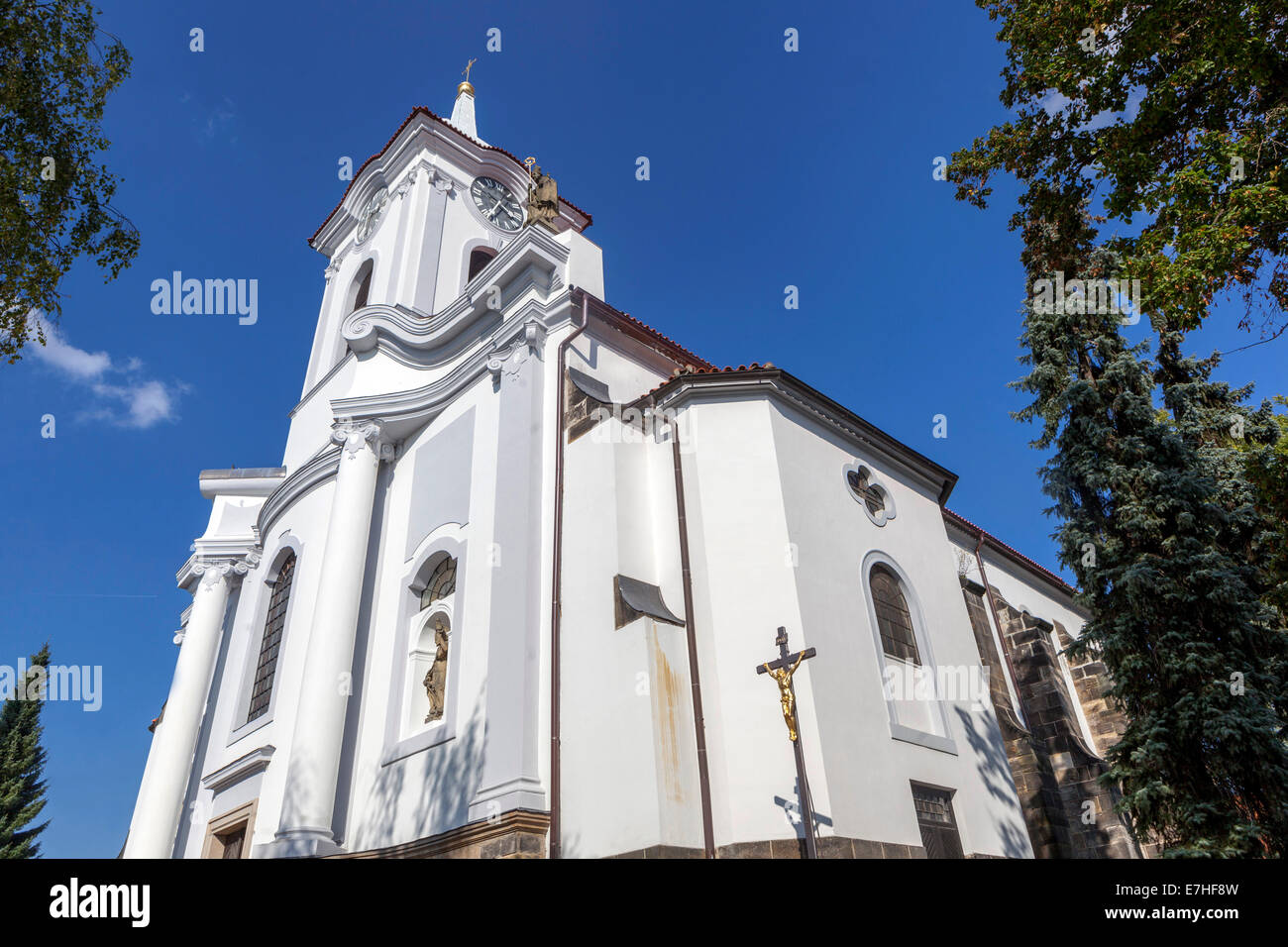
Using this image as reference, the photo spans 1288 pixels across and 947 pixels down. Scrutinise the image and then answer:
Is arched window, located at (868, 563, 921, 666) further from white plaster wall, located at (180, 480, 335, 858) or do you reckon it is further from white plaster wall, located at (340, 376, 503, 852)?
white plaster wall, located at (180, 480, 335, 858)

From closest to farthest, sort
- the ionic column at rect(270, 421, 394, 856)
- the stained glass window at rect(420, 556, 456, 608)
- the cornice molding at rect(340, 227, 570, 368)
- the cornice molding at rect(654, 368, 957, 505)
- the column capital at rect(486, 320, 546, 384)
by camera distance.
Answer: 1. the ionic column at rect(270, 421, 394, 856)
2. the cornice molding at rect(654, 368, 957, 505)
3. the stained glass window at rect(420, 556, 456, 608)
4. the column capital at rect(486, 320, 546, 384)
5. the cornice molding at rect(340, 227, 570, 368)

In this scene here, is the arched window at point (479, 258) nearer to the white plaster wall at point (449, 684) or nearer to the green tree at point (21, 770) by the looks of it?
the white plaster wall at point (449, 684)

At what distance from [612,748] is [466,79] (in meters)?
23.0

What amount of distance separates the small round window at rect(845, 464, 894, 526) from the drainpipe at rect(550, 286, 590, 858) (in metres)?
4.82

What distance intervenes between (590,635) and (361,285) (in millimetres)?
13409

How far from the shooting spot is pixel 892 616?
41.8 feet

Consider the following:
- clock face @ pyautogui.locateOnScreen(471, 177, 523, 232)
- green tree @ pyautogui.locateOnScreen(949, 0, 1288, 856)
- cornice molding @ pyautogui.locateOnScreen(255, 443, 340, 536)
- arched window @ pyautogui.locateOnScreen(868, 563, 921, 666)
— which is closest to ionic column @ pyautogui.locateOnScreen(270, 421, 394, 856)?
cornice molding @ pyautogui.locateOnScreen(255, 443, 340, 536)

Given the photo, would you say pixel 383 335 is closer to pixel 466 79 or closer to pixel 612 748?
pixel 612 748

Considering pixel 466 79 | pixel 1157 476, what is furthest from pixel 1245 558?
pixel 466 79

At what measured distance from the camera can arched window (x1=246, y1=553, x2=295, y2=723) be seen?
14227mm

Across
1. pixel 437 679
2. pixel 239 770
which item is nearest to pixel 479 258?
pixel 437 679
